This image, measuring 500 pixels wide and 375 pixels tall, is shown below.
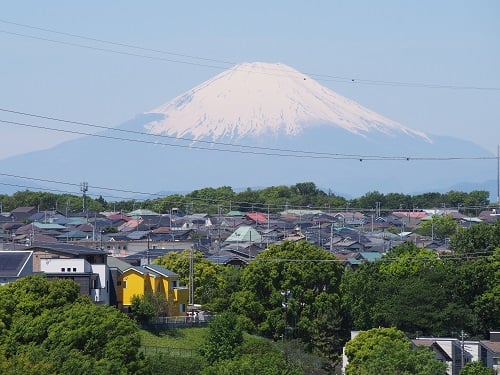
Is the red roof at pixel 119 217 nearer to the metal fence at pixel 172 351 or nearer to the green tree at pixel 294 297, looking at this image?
the green tree at pixel 294 297

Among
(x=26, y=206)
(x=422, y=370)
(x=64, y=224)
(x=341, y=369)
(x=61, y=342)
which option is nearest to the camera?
(x=61, y=342)

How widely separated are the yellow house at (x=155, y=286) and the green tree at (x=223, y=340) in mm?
7336

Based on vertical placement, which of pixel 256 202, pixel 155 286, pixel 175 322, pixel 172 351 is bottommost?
pixel 172 351

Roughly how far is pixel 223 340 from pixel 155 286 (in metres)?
11.9

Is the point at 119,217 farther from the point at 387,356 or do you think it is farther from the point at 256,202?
the point at 387,356

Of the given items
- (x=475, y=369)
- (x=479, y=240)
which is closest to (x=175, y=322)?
(x=475, y=369)

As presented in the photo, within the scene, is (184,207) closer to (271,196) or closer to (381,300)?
(271,196)

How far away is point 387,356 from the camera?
39.4 meters

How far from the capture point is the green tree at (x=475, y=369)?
40875 mm

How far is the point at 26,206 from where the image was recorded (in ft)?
464

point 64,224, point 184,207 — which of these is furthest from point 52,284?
point 184,207

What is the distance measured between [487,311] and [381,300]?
14.1 feet

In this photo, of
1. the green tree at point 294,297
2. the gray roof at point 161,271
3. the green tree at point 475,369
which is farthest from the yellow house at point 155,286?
the green tree at point 475,369

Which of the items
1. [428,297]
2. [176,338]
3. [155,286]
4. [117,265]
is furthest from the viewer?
[117,265]
